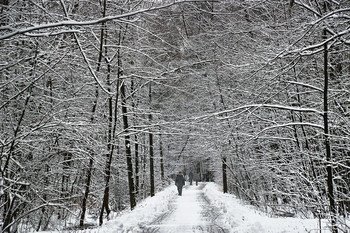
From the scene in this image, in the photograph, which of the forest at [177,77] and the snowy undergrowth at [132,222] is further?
the snowy undergrowth at [132,222]

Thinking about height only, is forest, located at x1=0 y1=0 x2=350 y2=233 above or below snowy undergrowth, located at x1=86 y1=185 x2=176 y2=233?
above

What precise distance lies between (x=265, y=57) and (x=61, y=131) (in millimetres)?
5070

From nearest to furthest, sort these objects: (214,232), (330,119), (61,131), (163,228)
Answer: (61,131)
(330,119)
(214,232)
(163,228)

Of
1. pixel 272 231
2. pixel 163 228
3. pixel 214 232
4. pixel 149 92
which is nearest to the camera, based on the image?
pixel 272 231

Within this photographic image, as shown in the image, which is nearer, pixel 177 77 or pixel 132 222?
pixel 177 77

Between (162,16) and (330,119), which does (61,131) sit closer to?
(162,16)

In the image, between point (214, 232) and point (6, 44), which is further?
point (214, 232)

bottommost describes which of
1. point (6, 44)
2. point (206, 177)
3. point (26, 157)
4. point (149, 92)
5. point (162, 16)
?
point (206, 177)

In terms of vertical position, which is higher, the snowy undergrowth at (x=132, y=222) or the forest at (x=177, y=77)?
the forest at (x=177, y=77)

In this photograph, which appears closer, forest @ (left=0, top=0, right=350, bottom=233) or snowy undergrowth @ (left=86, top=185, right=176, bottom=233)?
forest @ (left=0, top=0, right=350, bottom=233)

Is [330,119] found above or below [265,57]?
below

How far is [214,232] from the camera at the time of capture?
8312mm

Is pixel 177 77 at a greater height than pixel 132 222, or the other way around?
pixel 177 77

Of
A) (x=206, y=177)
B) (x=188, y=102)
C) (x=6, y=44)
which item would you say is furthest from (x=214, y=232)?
(x=206, y=177)
